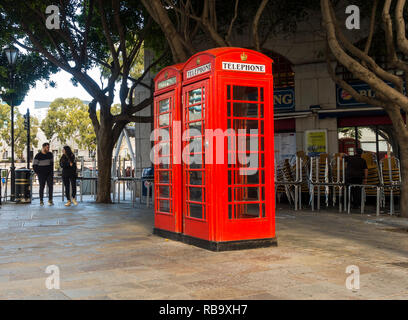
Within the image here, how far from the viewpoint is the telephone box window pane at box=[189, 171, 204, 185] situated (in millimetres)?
6992

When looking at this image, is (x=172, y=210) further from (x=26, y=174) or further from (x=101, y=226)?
(x=26, y=174)

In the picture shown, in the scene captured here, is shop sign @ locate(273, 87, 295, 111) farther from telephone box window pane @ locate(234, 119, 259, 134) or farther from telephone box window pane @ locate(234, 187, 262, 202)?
telephone box window pane @ locate(234, 187, 262, 202)

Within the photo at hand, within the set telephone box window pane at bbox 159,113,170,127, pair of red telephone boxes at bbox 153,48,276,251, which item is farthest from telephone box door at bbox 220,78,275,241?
telephone box window pane at bbox 159,113,170,127

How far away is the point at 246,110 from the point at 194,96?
87 cm

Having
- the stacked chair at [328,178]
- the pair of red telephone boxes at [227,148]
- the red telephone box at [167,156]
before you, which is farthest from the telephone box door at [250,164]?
the stacked chair at [328,178]

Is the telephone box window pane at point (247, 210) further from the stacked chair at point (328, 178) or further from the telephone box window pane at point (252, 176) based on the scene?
the stacked chair at point (328, 178)

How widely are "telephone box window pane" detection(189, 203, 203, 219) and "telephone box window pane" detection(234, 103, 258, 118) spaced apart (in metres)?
1.51

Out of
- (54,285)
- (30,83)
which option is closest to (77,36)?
(30,83)

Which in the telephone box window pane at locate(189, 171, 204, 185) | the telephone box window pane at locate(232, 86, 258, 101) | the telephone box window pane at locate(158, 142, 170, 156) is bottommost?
the telephone box window pane at locate(189, 171, 204, 185)

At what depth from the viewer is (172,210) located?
780cm

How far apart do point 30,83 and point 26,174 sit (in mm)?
4279

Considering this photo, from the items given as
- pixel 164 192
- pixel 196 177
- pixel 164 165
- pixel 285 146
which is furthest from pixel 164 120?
pixel 285 146

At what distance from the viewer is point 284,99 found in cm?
1722

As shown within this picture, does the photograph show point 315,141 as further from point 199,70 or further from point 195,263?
point 195,263
